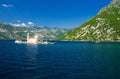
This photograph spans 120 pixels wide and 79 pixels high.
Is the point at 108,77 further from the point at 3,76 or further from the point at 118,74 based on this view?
Answer: the point at 3,76

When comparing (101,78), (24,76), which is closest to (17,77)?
(24,76)

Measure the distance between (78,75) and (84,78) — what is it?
19.5 feet

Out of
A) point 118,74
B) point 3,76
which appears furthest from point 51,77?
point 118,74

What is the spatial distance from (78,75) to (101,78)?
9.09 meters

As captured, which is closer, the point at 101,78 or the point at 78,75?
the point at 101,78

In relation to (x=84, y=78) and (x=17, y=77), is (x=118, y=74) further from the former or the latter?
(x=17, y=77)

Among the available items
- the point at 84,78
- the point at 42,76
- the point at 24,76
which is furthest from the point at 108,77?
the point at 24,76

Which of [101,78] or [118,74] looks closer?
[101,78]

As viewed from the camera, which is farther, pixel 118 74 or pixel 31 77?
pixel 118 74

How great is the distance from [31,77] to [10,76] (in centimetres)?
719

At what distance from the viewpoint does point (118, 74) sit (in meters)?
85.2

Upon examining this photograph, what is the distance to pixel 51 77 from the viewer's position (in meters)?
80.8

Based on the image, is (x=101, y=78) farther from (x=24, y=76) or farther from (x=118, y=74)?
(x=24, y=76)

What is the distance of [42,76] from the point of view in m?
82.3
